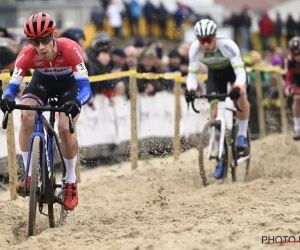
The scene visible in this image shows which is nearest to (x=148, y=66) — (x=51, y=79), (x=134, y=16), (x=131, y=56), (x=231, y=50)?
(x=131, y=56)

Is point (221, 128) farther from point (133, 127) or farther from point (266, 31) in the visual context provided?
point (266, 31)

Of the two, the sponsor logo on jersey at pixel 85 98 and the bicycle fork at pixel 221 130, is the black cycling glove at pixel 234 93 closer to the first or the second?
the bicycle fork at pixel 221 130

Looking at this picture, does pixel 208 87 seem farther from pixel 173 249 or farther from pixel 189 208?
pixel 173 249

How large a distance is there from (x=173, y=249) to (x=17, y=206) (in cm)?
288

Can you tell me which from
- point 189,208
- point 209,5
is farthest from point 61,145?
point 209,5

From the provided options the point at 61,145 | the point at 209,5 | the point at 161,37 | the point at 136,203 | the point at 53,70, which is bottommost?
the point at 136,203

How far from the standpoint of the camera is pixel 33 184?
653 centimetres

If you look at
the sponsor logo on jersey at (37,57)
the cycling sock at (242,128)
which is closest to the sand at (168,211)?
the cycling sock at (242,128)

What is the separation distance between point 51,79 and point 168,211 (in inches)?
74.6

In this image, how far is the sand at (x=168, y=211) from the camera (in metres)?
5.99

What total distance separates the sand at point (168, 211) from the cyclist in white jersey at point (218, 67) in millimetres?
905

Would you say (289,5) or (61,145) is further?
(289,5)

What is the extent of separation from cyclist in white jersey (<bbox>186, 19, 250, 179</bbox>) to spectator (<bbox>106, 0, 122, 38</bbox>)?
8.91 m

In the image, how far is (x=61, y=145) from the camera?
730cm
